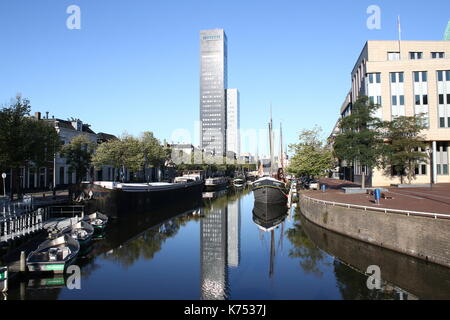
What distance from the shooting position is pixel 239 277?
64.3ft

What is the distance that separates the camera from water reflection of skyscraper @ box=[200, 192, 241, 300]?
17766 mm

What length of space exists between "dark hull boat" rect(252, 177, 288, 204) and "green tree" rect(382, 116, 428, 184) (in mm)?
14054

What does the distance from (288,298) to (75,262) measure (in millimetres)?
13909

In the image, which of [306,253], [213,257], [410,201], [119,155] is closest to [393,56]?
[410,201]

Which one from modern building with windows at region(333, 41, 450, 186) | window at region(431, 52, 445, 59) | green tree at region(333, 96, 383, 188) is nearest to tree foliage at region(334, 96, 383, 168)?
green tree at region(333, 96, 383, 188)

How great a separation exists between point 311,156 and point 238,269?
45.7 metres

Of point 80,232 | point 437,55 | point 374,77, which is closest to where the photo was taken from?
point 80,232

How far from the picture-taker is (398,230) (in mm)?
22016

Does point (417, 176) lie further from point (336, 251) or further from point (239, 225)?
point (336, 251)

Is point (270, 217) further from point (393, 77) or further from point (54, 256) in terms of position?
point (393, 77)

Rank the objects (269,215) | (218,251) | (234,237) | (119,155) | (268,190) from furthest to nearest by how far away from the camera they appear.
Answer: (119,155) → (268,190) → (269,215) → (234,237) → (218,251)

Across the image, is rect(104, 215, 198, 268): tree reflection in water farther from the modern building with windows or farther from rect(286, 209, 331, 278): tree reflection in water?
the modern building with windows

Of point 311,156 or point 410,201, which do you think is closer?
point 410,201

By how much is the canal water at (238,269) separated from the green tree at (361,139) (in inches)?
490
